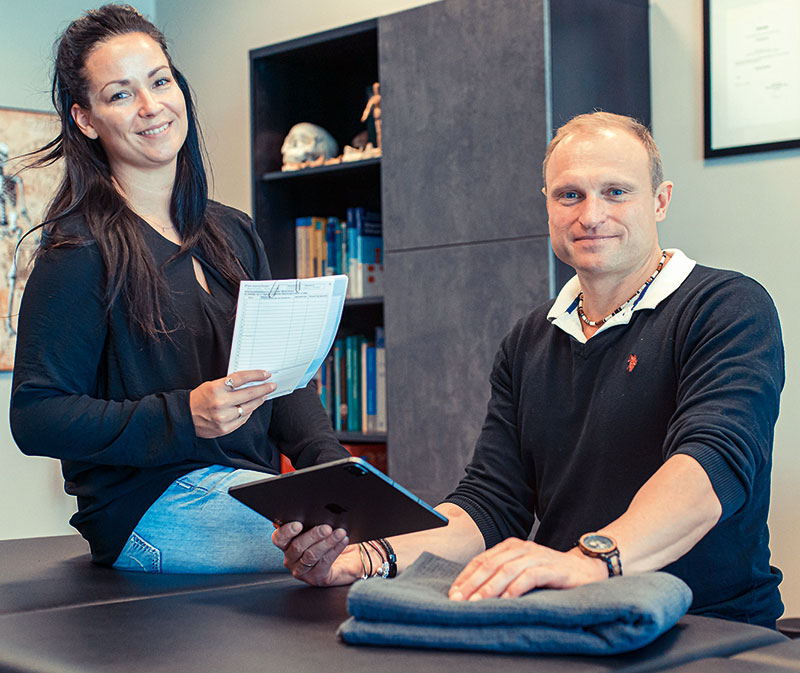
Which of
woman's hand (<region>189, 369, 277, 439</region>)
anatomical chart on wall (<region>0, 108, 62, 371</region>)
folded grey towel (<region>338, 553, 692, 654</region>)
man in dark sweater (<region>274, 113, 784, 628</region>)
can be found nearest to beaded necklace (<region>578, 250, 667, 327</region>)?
man in dark sweater (<region>274, 113, 784, 628</region>)

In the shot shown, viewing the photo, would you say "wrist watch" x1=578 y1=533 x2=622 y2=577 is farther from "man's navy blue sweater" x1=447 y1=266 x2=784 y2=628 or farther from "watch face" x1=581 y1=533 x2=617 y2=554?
"man's navy blue sweater" x1=447 y1=266 x2=784 y2=628

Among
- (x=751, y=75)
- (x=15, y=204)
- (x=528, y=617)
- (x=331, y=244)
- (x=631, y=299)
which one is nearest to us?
(x=528, y=617)

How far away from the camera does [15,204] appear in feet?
→ 12.4

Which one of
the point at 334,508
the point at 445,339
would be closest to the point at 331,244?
the point at 445,339

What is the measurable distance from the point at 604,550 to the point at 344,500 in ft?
1.06

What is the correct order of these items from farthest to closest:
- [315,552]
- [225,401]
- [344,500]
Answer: [225,401] → [315,552] → [344,500]

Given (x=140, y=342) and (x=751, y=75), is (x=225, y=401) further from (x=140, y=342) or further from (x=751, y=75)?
(x=751, y=75)

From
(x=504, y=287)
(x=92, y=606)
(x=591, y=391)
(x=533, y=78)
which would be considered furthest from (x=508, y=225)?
(x=92, y=606)

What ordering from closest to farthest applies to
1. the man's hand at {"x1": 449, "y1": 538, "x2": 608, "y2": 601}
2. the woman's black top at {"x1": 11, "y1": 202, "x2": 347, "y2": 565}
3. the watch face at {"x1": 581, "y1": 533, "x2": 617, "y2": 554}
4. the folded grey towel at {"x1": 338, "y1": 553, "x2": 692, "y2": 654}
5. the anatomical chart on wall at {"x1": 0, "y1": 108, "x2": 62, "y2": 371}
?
the folded grey towel at {"x1": 338, "y1": 553, "x2": 692, "y2": 654} < the man's hand at {"x1": 449, "y1": 538, "x2": 608, "y2": 601} < the watch face at {"x1": 581, "y1": 533, "x2": 617, "y2": 554} < the woman's black top at {"x1": 11, "y1": 202, "x2": 347, "y2": 565} < the anatomical chart on wall at {"x1": 0, "y1": 108, "x2": 62, "y2": 371}

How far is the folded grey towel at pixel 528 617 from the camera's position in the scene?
0.94 meters

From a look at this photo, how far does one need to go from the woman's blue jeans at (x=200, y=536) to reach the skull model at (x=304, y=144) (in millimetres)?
1858

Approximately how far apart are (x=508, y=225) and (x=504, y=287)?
0.53 ft

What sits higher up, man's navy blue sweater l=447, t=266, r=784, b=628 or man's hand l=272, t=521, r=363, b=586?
man's navy blue sweater l=447, t=266, r=784, b=628

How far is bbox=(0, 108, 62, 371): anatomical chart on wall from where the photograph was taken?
3725 millimetres
